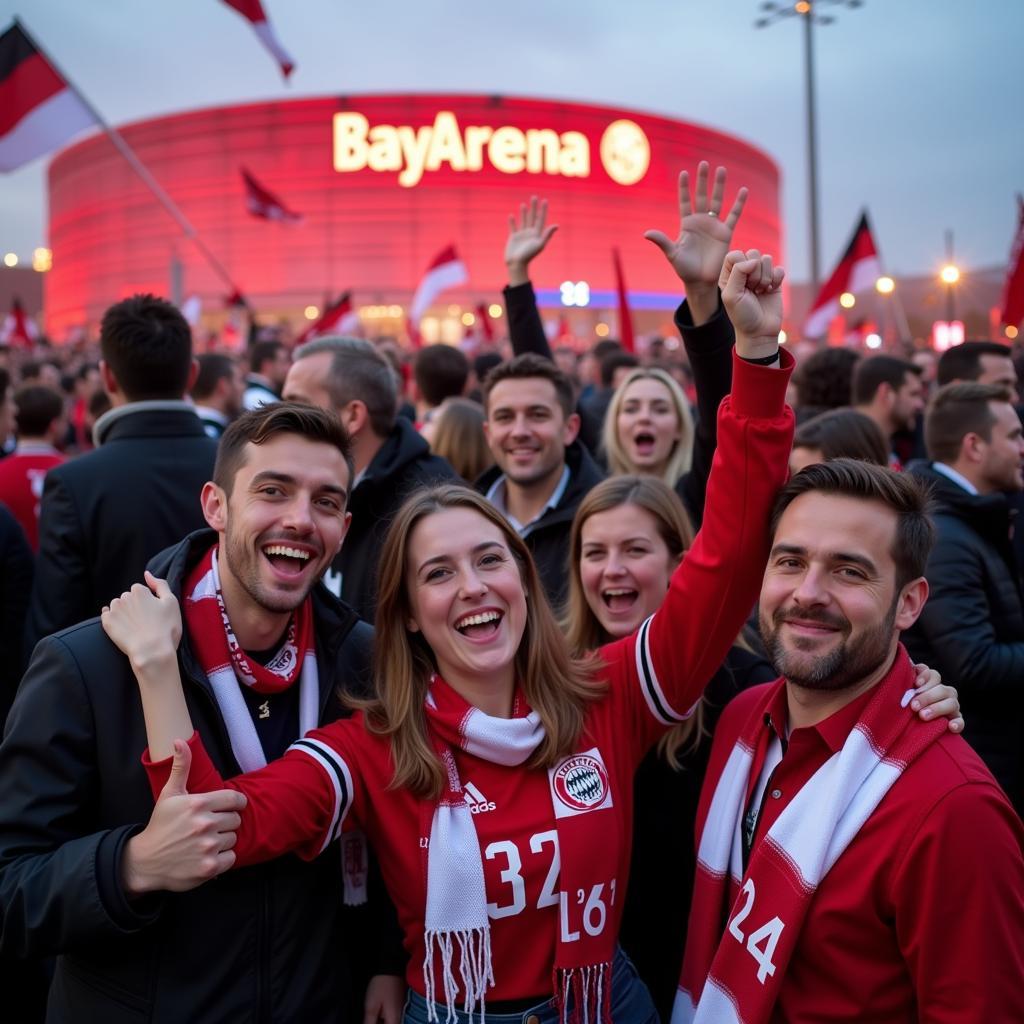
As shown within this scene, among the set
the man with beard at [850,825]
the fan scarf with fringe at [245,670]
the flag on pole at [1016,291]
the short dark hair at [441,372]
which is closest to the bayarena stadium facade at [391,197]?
the flag on pole at [1016,291]

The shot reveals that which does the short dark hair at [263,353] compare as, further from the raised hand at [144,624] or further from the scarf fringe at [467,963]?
the scarf fringe at [467,963]

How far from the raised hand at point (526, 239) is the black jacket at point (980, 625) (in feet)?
7.87

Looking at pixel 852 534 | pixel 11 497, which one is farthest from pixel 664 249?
pixel 11 497

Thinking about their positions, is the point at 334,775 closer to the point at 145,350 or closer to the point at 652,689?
the point at 652,689

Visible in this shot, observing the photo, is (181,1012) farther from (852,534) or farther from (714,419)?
(714,419)

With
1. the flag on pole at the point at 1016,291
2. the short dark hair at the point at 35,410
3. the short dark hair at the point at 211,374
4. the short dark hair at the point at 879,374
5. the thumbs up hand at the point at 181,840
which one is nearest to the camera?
the thumbs up hand at the point at 181,840

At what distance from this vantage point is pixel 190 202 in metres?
40.3

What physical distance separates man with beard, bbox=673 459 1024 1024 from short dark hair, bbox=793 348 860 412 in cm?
444

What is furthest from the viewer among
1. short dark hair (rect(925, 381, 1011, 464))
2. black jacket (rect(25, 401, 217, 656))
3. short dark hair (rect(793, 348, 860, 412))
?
short dark hair (rect(793, 348, 860, 412))

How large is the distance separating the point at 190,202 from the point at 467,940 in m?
42.8

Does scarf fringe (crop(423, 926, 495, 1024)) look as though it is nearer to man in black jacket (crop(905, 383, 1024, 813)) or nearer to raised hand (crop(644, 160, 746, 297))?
raised hand (crop(644, 160, 746, 297))

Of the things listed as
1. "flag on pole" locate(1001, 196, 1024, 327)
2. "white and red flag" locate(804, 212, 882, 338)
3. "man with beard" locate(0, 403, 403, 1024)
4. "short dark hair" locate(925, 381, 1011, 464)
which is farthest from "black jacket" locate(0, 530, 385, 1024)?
"white and red flag" locate(804, 212, 882, 338)

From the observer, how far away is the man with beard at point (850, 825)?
1.92 meters

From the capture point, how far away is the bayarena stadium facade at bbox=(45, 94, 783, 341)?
127ft
